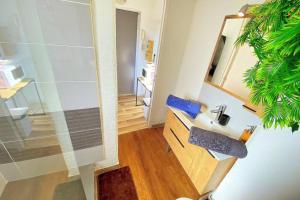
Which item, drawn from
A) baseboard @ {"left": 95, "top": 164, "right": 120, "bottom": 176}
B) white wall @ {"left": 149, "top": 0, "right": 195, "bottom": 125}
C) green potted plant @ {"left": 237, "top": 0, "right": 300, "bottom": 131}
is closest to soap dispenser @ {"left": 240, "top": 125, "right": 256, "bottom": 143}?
green potted plant @ {"left": 237, "top": 0, "right": 300, "bottom": 131}

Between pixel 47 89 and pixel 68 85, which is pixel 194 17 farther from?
pixel 47 89

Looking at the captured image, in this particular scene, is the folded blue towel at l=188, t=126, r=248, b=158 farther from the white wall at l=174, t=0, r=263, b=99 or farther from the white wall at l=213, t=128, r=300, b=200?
the white wall at l=174, t=0, r=263, b=99

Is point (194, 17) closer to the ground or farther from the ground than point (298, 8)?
farther from the ground

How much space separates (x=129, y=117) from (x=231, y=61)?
1920 millimetres

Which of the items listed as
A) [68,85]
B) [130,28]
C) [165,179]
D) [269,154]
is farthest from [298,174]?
[130,28]

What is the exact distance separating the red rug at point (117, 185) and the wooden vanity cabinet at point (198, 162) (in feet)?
2.18

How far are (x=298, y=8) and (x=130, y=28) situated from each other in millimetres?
2918

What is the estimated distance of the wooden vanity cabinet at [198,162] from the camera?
118 centimetres

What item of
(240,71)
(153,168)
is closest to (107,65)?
(240,71)

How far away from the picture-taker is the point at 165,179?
1.63 m

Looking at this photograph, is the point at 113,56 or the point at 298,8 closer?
the point at 298,8

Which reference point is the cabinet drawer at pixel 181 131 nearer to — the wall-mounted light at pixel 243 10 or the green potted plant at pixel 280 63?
the green potted plant at pixel 280 63

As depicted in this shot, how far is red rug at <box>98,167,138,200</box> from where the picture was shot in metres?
1.39

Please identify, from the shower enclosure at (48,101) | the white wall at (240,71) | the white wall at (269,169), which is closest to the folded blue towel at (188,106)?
the white wall at (240,71)
